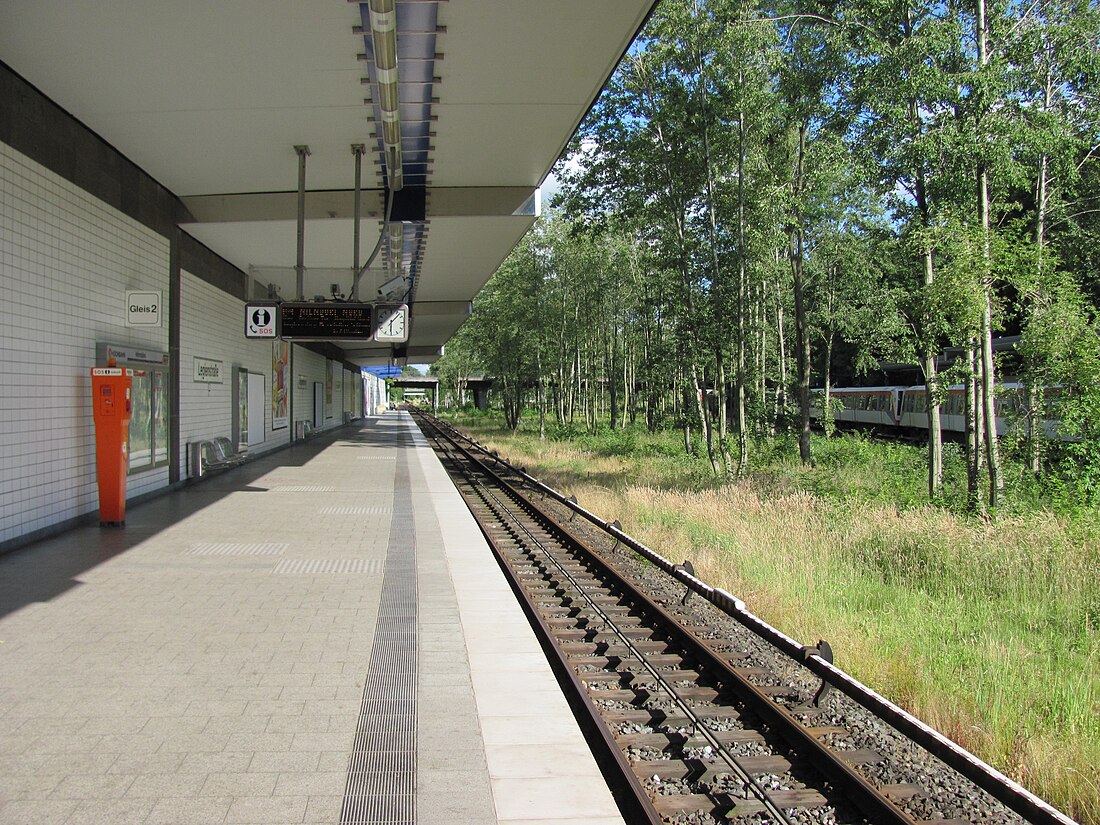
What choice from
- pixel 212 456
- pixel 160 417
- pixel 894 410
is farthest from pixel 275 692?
pixel 894 410

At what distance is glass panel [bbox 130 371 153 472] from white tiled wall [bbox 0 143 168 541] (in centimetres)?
81

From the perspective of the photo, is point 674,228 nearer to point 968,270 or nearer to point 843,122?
point 843,122

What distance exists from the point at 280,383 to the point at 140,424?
1317 cm

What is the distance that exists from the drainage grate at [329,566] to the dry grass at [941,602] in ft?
12.0

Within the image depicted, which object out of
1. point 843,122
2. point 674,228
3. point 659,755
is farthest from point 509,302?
point 659,755

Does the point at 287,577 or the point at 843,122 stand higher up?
the point at 843,122

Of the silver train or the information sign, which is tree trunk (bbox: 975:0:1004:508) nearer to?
the silver train

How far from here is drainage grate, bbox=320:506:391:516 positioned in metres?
12.3

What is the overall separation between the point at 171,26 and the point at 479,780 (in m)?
7.31

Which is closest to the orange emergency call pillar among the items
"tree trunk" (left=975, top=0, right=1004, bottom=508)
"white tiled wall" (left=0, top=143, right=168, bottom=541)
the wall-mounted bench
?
"white tiled wall" (left=0, top=143, right=168, bottom=541)

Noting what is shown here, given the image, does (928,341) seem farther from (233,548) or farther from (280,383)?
(280,383)

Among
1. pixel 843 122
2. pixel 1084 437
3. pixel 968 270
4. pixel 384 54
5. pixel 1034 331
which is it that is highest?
pixel 843 122

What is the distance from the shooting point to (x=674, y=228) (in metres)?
18.7

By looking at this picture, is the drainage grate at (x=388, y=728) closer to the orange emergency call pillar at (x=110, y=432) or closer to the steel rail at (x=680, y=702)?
the steel rail at (x=680, y=702)
